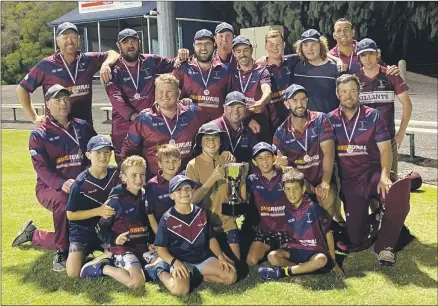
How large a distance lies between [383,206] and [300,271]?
1.15 metres

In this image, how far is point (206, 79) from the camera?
19.3 ft

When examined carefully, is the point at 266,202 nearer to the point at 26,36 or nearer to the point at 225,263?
the point at 225,263

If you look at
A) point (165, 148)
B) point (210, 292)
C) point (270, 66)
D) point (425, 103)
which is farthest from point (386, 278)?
point (425, 103)

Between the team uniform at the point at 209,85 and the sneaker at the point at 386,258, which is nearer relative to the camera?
the sneaker at the point at 386,258

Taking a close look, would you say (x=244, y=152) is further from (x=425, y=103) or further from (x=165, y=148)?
(x=425, y=103)

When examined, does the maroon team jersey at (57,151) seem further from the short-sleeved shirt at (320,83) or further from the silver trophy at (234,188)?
the short-sleeved shirt at (320,83)

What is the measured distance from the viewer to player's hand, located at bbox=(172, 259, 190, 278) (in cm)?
434

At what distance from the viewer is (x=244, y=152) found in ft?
17.6

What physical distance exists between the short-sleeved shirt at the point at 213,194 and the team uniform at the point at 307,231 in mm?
625

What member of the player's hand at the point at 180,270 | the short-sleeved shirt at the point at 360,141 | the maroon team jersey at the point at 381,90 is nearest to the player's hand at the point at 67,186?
the player's hand at the point at 180,270

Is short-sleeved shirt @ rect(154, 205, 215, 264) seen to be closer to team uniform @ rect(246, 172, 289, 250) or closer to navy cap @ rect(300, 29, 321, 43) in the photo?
team uniform @ rect(246, 172, 289, 250)

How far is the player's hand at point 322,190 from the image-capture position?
198 inches

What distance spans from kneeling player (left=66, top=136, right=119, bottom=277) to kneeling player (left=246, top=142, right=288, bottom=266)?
1335mm

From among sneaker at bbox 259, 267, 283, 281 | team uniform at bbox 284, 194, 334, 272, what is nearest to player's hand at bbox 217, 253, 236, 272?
sneaker at bbox 259, 267, 283, 281
